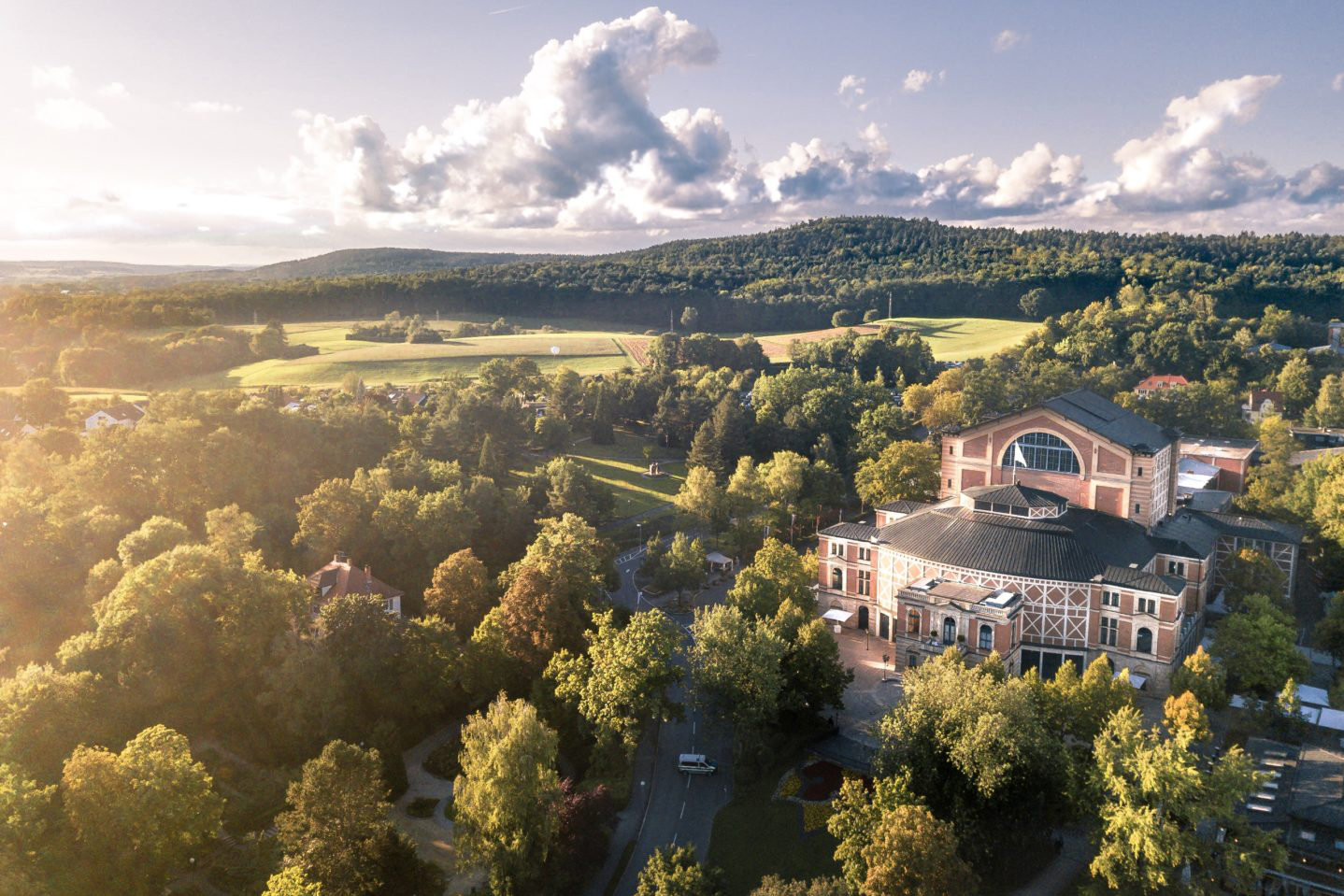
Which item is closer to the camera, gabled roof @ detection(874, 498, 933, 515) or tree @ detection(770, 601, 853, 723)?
tree @ detection(770, 601, 853, 723)

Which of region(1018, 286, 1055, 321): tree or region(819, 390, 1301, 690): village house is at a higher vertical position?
region(1018, 286, 1055, 321): tree

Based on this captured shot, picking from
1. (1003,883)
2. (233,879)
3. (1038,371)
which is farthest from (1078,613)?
(1038,371)

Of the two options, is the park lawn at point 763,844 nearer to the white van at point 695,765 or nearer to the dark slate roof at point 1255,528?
the white van at point 695,765

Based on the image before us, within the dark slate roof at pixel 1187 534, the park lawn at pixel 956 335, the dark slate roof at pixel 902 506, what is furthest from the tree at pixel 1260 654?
the park lawn at pixel 956 335

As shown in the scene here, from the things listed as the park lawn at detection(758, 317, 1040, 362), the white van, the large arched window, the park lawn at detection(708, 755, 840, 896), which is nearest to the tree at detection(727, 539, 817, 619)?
the white van

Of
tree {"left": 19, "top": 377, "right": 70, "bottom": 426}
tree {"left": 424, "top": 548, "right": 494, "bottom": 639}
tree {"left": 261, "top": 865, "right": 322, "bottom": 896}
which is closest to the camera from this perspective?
tree {"left": 261, "top": 865, "right": 322, "bottom": 896}

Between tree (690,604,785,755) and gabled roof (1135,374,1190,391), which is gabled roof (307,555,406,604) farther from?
gabled roof (1135,374,1190,391)

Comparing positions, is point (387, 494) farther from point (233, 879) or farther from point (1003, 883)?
point (1003, 883)
